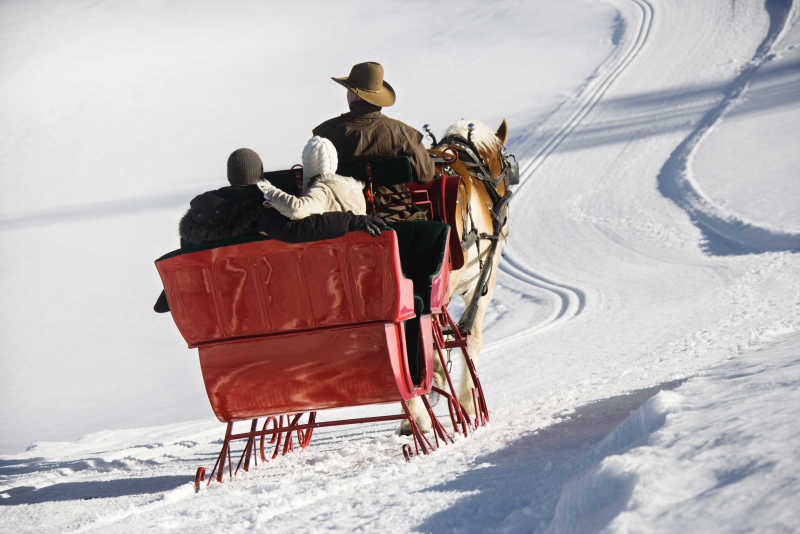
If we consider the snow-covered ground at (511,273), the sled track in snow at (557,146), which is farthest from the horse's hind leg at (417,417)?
the sled track in snow at (557,146)

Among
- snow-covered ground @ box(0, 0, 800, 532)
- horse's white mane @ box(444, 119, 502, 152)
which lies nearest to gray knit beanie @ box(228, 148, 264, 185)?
snow-covered ground @ box(0, 0, 800, 532)

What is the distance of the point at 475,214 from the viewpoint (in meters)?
5.25

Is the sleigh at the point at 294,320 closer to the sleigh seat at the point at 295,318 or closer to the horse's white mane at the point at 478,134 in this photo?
the sleigh seat at the point at 295,318

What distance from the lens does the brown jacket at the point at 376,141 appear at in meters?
4.54

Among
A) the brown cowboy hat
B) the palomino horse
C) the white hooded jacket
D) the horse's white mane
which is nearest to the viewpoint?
the white hooded jacket

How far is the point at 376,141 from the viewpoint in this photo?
455cm

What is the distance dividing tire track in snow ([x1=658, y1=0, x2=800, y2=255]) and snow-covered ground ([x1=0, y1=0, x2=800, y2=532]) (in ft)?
0.17

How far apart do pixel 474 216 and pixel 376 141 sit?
3.14 feet

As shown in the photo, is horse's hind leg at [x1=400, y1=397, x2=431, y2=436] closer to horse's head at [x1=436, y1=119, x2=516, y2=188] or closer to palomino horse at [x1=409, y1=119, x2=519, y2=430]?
palomino horse at [x1=409, y1=119, x2=519, y2=430]

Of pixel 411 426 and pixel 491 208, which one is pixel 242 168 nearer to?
pixel 411 426

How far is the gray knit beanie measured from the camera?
3807 millimetres

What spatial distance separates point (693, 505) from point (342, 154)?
3.02 m

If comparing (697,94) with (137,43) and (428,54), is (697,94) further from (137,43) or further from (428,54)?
(137,43)

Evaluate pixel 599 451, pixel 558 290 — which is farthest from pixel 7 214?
pixel 599 451
